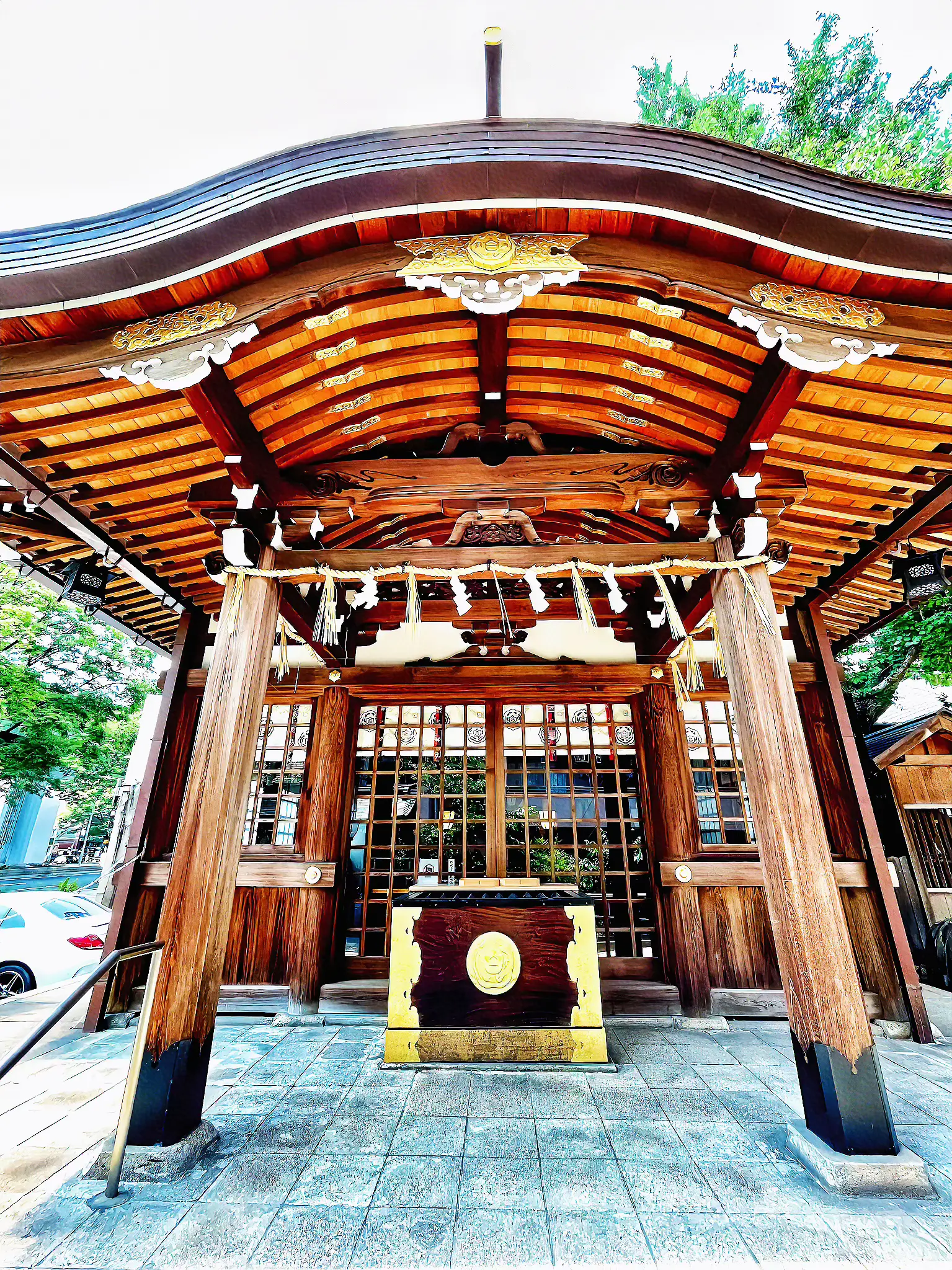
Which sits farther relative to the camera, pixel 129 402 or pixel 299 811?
pixel 299 811

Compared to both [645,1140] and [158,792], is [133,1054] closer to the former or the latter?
[645,1140]

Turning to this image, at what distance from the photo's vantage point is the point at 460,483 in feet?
13.7

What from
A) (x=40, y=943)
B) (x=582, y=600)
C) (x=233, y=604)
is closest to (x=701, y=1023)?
(x=582, y=600)

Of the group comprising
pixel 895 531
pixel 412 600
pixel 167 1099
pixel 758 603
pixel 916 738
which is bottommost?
pixel 167 1099

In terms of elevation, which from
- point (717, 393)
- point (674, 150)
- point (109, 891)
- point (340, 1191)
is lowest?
point (340, 1191)

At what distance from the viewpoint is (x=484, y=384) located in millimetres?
3922

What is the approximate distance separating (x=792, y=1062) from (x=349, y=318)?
5978 mm

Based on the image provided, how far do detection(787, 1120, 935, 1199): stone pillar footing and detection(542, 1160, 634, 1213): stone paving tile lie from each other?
92 cm

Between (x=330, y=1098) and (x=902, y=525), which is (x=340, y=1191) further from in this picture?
(x=902, y=525)

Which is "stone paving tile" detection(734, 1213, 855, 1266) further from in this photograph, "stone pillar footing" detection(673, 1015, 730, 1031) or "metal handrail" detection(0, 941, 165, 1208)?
"stone pillar footing" detection(673, 1015, 730, 1031)

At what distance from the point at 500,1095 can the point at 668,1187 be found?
1.25 metres

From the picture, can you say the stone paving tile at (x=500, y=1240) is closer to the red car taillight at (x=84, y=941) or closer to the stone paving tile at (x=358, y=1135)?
the stone paving tile at (x=358, y=1135)

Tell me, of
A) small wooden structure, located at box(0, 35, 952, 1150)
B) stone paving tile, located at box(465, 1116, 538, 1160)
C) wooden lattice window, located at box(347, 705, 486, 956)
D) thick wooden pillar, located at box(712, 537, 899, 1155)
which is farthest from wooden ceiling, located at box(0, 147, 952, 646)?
stone paving tile, located at box(465, 1116, 538, 1160)

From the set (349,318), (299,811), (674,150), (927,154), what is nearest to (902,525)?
(674,150)
